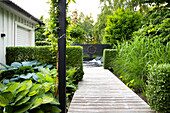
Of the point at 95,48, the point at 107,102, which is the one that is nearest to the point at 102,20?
the point at 95,48

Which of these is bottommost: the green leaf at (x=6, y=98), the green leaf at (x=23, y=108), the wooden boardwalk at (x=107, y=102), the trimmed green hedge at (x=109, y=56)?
the wooden boardwalk at (x=107, y=102)

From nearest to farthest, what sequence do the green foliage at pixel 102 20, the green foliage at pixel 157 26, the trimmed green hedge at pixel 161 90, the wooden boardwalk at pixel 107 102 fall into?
the trimmed green hedge at pixel 161 90 < the wooden boardwalk at pixel 107 102 < the green foliage at pixel 157 26 < the green foliage at pixel 102 20

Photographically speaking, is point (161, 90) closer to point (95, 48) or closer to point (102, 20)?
point (95, 48)

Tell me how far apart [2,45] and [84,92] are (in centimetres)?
304

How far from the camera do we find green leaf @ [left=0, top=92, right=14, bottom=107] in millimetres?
1737

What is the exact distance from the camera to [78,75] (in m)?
4.36

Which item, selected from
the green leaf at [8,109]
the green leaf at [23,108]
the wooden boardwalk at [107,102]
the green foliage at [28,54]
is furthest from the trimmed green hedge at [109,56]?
the green leaf at [8,109]

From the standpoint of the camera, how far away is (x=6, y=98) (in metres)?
1.78

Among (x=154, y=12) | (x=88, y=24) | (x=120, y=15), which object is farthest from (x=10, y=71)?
(x=88, y=24)

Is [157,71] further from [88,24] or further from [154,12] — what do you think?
[88,24]

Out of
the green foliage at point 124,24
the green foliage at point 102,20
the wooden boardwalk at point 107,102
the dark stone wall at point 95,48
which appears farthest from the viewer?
the dark stone wall at point 95,48

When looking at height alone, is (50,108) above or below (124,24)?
below

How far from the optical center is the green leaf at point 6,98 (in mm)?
1737

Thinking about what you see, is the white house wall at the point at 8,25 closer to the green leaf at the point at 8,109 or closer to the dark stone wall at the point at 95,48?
the green leaf at the point at 8,109
